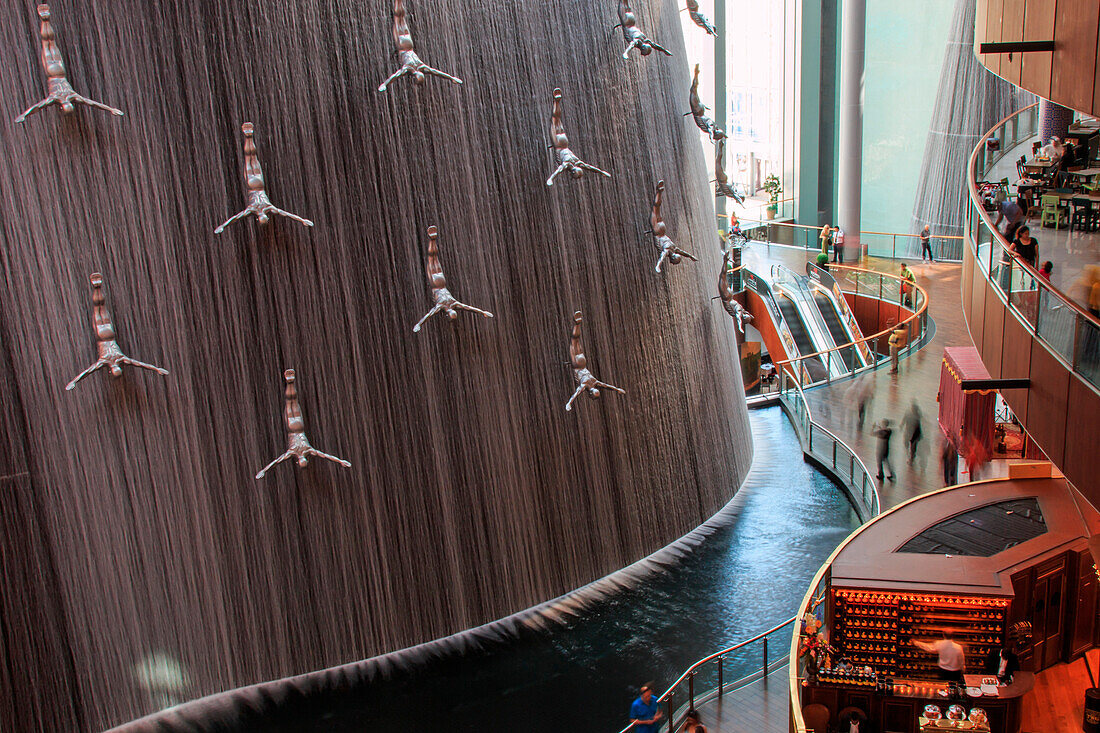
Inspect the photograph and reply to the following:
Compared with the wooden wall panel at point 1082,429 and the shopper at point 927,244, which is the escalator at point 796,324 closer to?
the shopper at point 927,244

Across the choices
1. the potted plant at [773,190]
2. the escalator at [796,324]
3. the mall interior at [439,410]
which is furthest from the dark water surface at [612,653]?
the potted plant at [773,190]

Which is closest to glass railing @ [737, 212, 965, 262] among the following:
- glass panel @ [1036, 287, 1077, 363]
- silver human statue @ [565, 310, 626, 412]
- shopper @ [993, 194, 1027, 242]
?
shopper @ [993, 194, 1027, 242]

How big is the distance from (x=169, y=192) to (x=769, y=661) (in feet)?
25.4

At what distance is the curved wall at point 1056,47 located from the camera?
7848 mm

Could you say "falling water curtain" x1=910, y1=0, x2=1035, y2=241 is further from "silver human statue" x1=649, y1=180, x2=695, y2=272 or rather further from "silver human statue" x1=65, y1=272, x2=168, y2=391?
"silver human statue" x1=65, y1=272, x2=168, y2=391

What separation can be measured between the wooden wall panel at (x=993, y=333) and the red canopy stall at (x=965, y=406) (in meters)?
2.82

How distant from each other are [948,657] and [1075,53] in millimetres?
5532

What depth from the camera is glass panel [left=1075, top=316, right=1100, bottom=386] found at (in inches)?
318

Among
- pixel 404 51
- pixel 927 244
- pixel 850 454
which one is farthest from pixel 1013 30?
pixel 927 244

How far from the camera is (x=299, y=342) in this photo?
10.0 metres

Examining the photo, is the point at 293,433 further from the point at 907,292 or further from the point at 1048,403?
the point at 907,292

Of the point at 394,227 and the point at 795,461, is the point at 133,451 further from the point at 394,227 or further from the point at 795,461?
the point at 795,461

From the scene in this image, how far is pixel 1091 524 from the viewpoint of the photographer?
35.1ft

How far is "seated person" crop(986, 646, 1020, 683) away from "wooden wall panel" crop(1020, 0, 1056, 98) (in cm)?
521
